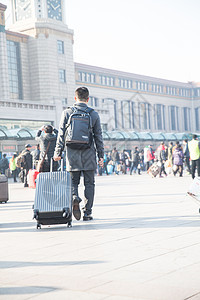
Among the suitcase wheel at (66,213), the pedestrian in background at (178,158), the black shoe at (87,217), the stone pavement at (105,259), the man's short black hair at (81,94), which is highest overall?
the man's short black hair at (81,94)

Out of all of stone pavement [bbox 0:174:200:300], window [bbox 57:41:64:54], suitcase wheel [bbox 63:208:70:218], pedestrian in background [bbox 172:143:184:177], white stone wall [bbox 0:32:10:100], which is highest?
window [bbox 57:41:64:54]

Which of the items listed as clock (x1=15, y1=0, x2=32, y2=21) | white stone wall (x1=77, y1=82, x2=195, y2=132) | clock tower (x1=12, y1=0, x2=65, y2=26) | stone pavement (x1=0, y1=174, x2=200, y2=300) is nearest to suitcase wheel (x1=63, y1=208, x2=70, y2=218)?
stone pavement (x1=0, y1=174, x2=200, y2=300)

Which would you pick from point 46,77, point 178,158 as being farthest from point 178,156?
point 46,77

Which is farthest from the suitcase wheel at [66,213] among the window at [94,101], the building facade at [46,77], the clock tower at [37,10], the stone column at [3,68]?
the window at [94,101]

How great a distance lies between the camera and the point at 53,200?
663cm

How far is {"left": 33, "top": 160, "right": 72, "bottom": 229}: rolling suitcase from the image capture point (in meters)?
6.54

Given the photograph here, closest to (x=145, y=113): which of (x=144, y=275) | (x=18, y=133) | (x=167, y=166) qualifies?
(x=18, y=133)

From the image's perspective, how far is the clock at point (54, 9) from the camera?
6519 centimetres

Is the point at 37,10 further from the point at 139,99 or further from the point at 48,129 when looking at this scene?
the point at 48,129

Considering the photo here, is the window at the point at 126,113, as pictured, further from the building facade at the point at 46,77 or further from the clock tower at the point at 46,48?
the clock tower at the point at 46,48

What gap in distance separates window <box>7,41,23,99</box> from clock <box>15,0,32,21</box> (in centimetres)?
411

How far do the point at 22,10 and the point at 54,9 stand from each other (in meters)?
3.73

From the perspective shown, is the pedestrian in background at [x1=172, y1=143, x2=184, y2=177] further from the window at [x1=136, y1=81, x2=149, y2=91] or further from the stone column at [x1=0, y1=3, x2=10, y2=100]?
the window at [x1=136, y1=81, x2=149, y2=91]

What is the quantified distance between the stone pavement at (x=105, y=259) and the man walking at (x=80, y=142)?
0.49 metres
